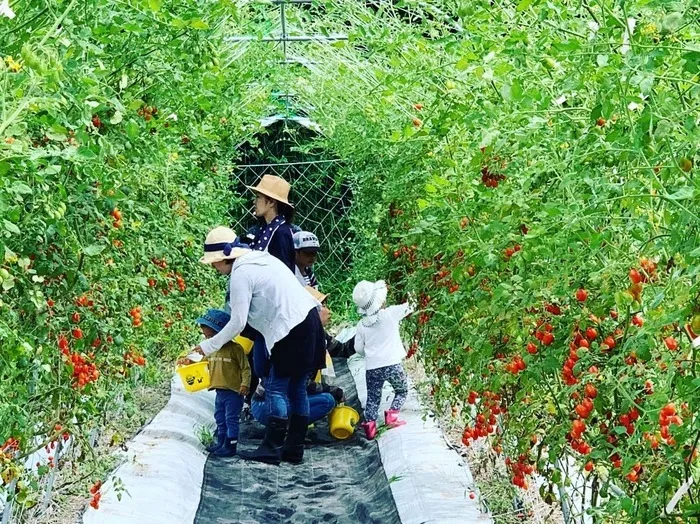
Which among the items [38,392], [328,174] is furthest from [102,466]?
[328,174]

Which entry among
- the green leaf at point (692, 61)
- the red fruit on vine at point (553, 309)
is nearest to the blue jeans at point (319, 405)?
the red fruit on vine at point (553, 309)

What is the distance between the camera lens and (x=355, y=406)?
248 inches

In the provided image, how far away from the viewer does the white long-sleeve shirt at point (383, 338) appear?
5.38 m

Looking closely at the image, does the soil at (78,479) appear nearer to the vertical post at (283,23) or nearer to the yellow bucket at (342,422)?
the yellow bucket at (342,422)

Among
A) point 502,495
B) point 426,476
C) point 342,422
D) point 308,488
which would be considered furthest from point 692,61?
point 342,422

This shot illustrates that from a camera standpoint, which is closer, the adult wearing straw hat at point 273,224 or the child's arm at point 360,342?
the child's arm at point 360,342

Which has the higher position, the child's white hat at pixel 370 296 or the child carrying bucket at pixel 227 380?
the child's white hat at pixel 370 296

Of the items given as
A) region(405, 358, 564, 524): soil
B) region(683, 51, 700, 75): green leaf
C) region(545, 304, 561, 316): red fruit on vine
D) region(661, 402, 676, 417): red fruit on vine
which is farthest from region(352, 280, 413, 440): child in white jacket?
region(683, 51, 700, 75): green leaf

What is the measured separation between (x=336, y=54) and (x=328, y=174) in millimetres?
4318

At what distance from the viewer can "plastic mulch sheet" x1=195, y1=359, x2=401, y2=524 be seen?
4.28m

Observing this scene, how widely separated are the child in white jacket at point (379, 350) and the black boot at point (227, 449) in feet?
2.38

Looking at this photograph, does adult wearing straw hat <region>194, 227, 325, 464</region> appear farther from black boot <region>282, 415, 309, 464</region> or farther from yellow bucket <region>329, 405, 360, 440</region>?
yellow bucket <region>329, 405, 360, 440</region>

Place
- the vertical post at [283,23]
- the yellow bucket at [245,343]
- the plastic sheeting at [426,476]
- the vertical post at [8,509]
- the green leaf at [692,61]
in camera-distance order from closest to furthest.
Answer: the green leaf at [692,61], the vertical post at [8,509], the plastic sheeting at [426,476], the yellow bucket at [245,343], the vertical post at [283,23]

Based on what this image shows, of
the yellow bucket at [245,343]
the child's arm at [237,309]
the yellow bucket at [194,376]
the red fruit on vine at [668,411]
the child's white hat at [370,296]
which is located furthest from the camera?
the child's white hat at [370,296]
